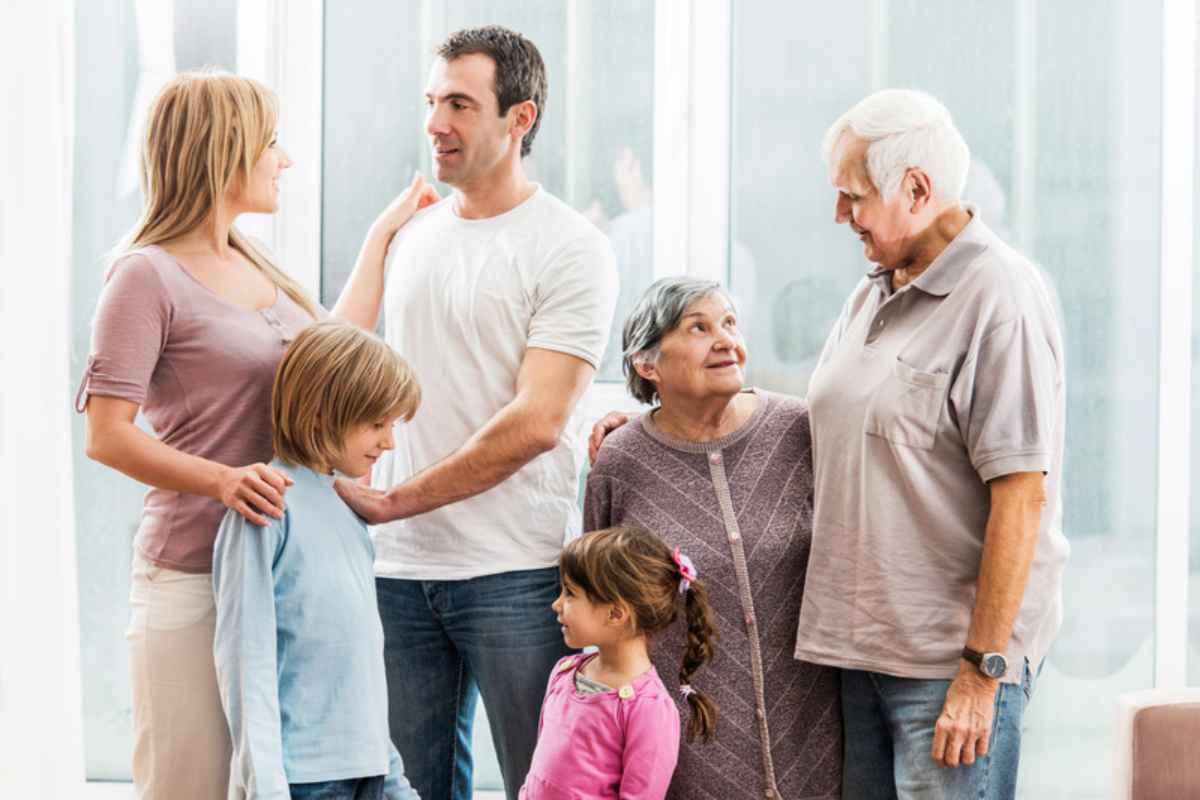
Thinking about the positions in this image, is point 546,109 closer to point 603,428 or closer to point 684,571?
point 603,428

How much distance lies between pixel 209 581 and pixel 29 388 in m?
1.22

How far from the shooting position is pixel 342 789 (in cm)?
165

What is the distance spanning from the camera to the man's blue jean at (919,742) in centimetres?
173

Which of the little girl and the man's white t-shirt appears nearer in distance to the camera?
the little girl

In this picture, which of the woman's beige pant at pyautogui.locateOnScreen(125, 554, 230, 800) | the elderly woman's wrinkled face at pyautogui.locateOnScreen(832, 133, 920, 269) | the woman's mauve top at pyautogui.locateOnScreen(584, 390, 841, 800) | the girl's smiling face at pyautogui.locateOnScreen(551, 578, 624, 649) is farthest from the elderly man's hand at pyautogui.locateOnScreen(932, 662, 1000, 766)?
the woman's beige pant at pyautogui.locateOnScreen(125, 554, 230, 800)

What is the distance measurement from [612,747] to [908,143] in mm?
962

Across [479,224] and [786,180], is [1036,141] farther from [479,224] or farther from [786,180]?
[479,224]

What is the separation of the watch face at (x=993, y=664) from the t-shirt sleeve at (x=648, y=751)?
464 millimetres

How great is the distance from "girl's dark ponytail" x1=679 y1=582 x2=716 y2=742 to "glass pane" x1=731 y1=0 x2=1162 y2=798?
1009mm

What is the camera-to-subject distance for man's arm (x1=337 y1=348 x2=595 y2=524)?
6.40 ft

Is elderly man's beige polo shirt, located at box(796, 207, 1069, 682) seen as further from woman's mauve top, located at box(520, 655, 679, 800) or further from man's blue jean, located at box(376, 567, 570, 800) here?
man's blue jean, located at box(376, 567, 570, 800)

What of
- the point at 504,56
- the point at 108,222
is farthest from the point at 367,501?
the point at 108,222

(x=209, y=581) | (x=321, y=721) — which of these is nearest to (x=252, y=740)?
(x=321, y=721)

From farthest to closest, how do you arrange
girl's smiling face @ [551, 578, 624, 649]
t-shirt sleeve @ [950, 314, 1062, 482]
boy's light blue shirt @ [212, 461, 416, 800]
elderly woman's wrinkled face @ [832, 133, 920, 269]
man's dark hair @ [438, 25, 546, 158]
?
man's dark hair @ [438, 25, 546, 158] < girl's smiling face @ [551, 578, 624, 649] < elderly woman's wrinkled face @ [832, 133, 920, 269] < t-shirt sleeve @ [950, 314, 1062, 482] < boy's light blue shirt @ [212, 461, 416, 800]
